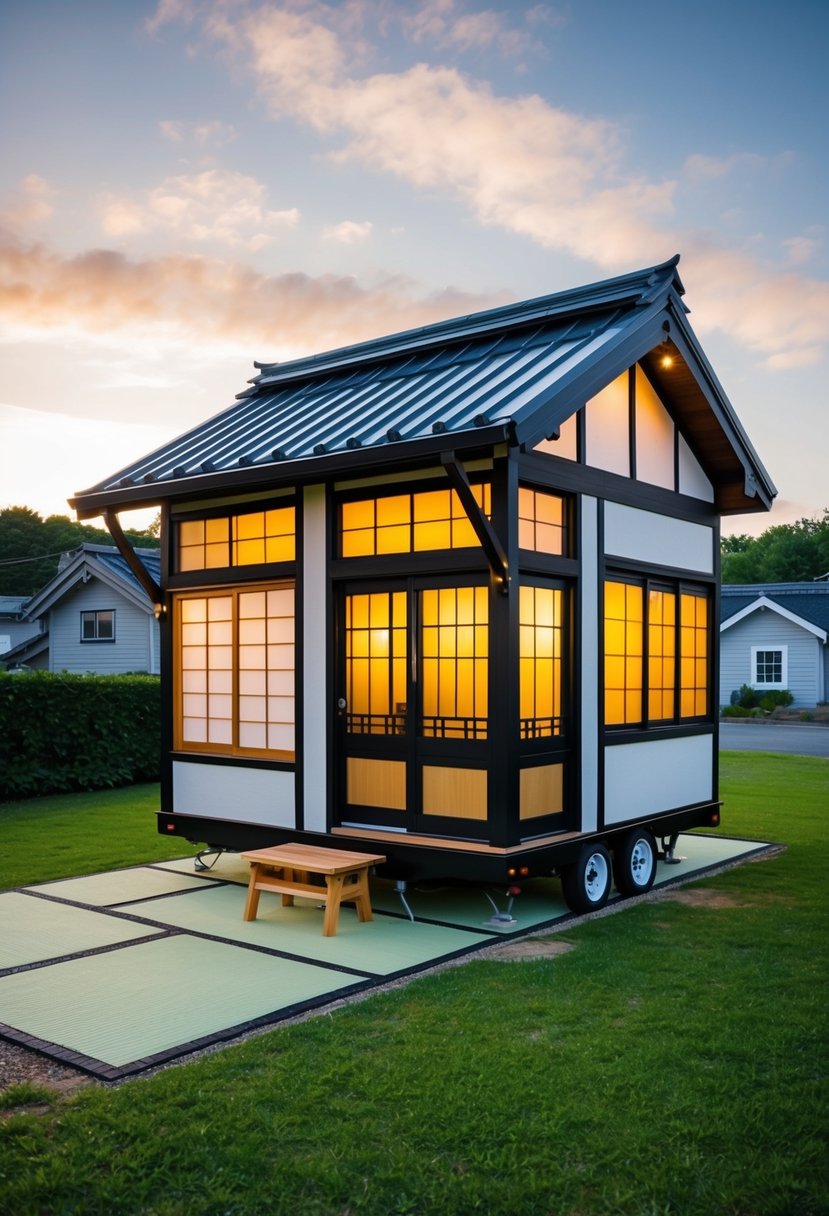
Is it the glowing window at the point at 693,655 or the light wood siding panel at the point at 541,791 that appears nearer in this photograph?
the light wood siding panel at the point at 541,791

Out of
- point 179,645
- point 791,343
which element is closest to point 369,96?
point 179,645

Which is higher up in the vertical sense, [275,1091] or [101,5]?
[101,5]

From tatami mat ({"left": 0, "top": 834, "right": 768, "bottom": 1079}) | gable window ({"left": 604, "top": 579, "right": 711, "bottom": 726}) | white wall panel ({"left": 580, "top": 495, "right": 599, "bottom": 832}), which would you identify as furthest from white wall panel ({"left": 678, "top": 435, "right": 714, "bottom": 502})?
tatami mat ({"left": 0, "top": 834, "right": 768, "bottom": 1079})

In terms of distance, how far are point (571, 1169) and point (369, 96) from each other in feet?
30.9

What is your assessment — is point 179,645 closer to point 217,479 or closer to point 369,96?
point 217,479

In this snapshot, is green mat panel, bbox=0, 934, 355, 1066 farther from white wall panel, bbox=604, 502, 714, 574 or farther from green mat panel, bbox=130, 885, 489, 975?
white wall panel, bbox=604, 502, 714, 574

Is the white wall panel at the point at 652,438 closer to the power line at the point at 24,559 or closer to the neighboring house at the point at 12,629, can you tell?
the neighboring house at the point at 12,629

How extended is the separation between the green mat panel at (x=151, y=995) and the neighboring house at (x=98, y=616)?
18.2 metres

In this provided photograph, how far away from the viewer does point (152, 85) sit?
31.8 feet

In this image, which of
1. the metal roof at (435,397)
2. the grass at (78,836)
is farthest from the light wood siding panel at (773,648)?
the metal roof at (435,397)

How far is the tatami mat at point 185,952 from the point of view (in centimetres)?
477

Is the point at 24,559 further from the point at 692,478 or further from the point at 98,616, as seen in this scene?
the point at 692,478

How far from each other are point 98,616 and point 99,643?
694 millimetres

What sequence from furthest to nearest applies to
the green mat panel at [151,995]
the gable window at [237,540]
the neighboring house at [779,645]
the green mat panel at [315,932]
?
the neighboring house at [779,645] → the gable window at [237,540] → the green mat panel at [315,932] → the green mat panel at [151,995]
